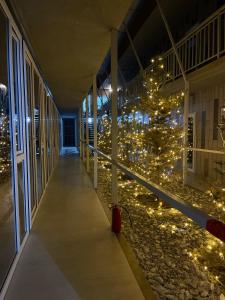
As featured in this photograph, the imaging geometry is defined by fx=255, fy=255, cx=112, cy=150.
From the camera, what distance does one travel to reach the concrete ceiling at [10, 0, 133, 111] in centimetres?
239

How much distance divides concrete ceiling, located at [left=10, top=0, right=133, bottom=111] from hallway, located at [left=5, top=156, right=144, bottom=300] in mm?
2317

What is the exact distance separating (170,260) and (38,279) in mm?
1296

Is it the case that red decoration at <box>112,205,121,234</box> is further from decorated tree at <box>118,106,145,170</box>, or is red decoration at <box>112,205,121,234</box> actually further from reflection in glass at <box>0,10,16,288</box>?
decorated tree at <box>118,106,145,170</box>

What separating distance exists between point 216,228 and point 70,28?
2720mm

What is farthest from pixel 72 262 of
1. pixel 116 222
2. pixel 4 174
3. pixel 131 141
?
pixel 131 141


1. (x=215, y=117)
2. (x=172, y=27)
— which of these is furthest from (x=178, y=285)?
(x=172, y=27)

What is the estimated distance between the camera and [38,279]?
2.01m

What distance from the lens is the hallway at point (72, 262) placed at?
1.86 meters

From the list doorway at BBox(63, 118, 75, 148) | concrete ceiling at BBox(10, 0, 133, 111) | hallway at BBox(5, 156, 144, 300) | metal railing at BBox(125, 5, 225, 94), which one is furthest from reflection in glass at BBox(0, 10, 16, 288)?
doorway at BBox(63, 118, 75, 148)

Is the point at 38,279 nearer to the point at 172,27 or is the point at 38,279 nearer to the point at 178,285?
the point at 178,285

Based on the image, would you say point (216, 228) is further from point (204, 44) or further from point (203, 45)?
point (203, 45)

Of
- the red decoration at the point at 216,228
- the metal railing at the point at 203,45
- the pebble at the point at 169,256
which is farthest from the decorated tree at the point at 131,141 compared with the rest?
the red decoration at the point at 216,228

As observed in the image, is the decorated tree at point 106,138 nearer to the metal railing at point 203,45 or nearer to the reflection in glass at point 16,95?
the metal railing at point 203,45

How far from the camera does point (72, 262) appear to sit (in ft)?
7.48
